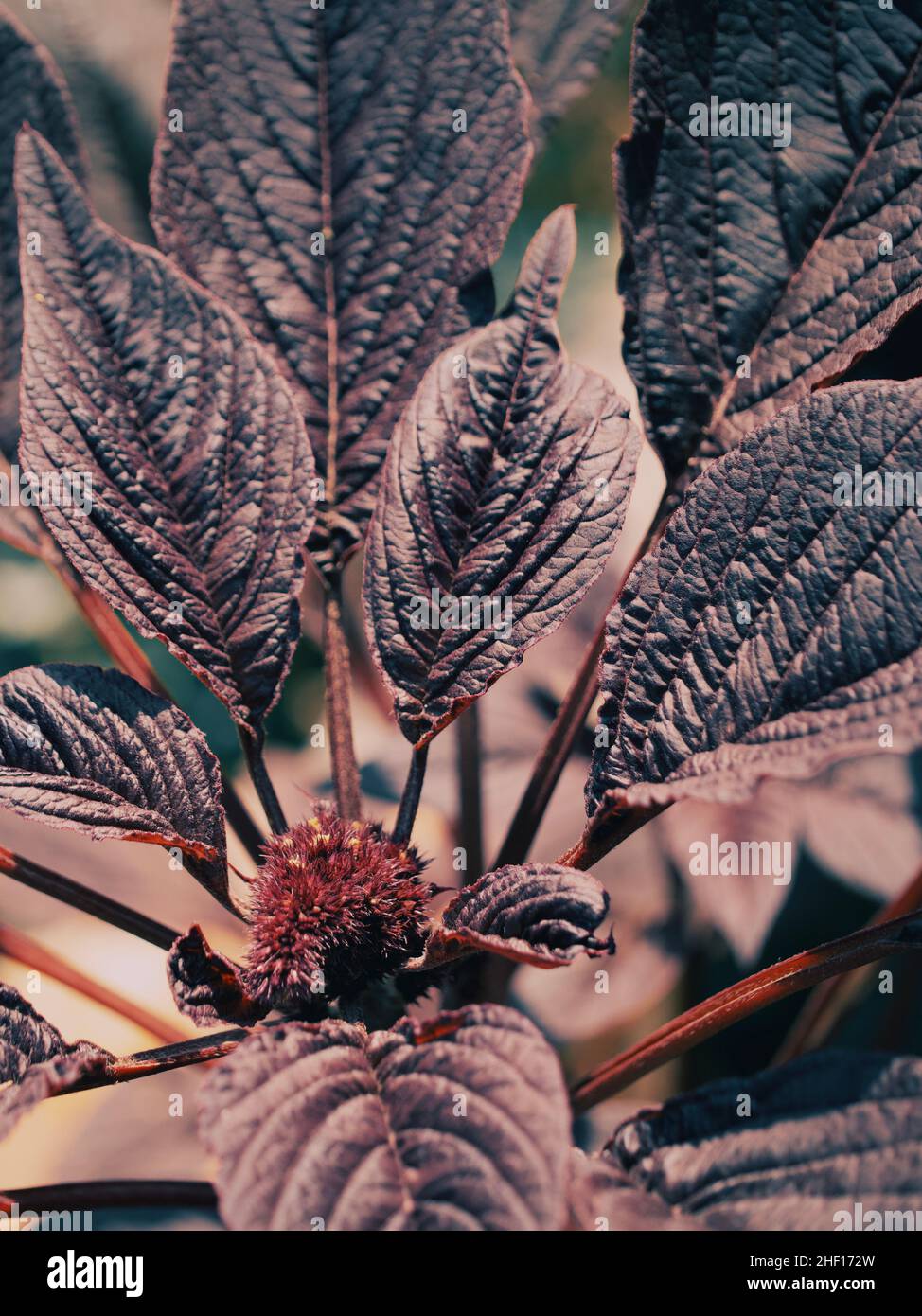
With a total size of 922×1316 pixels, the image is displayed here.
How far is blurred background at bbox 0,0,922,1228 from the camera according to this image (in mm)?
729

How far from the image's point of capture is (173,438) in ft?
1.80

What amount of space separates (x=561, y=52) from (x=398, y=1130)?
0.77m

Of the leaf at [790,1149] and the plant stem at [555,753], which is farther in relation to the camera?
the plant stem at [555,753]

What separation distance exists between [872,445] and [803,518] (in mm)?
41

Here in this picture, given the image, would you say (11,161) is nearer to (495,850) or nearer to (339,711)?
(339,711)

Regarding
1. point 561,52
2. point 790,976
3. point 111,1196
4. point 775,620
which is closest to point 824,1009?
point 790,976

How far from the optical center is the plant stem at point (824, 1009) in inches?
25.1

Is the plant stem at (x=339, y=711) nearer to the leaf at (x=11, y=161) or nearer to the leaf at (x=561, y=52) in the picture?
the leaf at (x=11, y=161)

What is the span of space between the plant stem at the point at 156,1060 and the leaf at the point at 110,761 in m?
0.08

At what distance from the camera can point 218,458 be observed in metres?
0.55

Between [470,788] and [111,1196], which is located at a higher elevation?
[470,788]

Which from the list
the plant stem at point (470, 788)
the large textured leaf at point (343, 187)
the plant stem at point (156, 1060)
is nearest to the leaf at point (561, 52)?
the large textured leaf at point (343, 187)

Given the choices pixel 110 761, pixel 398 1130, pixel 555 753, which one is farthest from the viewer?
pixel 555 753
